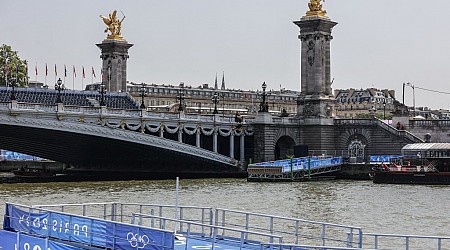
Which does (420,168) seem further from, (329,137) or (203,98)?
(203,98)

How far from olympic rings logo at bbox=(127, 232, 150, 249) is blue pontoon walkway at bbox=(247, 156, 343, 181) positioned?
1945 inches

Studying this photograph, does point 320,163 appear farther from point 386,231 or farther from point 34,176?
point 386,231

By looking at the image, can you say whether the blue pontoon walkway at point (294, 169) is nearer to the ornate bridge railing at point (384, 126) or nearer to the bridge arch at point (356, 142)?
the bridge arch at point (356, 142)

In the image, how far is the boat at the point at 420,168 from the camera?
66.2m

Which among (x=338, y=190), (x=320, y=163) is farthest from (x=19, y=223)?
(x=320, y=163)

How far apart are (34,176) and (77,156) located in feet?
15.2

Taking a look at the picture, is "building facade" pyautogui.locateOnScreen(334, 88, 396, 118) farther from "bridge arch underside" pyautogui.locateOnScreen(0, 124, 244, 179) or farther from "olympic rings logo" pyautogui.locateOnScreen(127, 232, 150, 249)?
"olympic rings logo" pyautogui.locateOnScreen(127, 232, 150, 249)

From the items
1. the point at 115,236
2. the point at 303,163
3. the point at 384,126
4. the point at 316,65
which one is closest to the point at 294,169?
the point at 303,163

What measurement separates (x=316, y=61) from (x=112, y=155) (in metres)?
19.1

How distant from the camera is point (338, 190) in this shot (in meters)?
60.4

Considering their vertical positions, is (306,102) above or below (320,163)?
above

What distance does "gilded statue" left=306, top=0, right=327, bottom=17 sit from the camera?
83188 millimetres

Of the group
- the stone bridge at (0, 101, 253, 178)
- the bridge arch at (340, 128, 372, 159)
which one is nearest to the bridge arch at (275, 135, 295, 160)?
the stone bridge at (0, 101, 253, 178)

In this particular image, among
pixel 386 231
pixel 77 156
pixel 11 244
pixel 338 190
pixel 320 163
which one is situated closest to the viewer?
pixel 11 244
